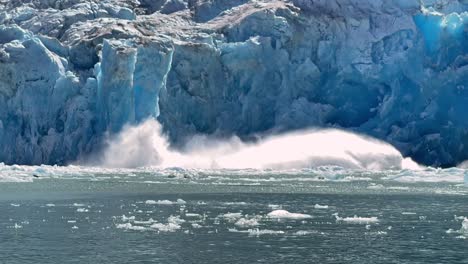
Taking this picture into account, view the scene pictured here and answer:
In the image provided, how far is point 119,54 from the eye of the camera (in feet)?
214

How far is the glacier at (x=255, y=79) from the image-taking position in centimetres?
6712

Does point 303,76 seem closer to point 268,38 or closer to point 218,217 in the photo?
point 268,38

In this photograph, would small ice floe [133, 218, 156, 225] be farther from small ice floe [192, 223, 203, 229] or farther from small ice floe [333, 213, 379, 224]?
small ice floe [333, 213, 379, 224]

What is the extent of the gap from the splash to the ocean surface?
66.6ft

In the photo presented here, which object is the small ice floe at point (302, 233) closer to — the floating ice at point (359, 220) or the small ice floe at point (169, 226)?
the floating ice at point (359, 220)

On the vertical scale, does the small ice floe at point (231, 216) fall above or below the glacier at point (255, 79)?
below

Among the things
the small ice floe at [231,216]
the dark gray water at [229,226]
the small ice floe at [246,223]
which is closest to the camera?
the dark gray water at [229,226]

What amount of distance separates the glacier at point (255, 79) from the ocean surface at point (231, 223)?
19902mm

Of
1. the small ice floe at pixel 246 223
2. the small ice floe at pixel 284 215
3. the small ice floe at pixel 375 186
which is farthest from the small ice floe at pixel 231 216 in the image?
the small ice floe at pixel 375 186

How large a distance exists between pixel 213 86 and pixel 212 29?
6974 millimetres

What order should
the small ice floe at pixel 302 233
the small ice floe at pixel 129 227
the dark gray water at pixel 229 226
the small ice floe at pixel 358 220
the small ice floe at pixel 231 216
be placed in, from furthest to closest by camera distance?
the small ice floe at pixel 231 216
the small ice floe at pixel 358 220
the small ice floe at pixel 129 227
the small ice floe at pixel 302 233
the dark gray water at pixel 229 226

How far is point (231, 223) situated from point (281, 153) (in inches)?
1749

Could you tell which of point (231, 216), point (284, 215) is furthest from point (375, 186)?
point (231, 216)

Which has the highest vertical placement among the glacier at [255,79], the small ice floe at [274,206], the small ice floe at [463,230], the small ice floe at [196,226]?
the glacier at [255,79]
